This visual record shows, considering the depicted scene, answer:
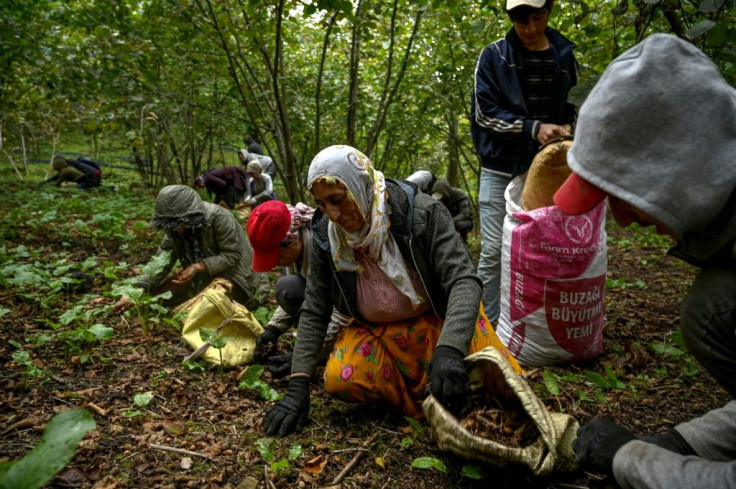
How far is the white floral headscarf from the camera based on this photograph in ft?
6.70

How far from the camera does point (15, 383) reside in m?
2.30

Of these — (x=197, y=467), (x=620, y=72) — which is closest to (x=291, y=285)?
(x=197, y=467)

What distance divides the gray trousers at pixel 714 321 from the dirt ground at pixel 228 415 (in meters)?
0.58

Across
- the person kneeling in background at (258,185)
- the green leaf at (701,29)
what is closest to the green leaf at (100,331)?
the green leaf at (701,29)

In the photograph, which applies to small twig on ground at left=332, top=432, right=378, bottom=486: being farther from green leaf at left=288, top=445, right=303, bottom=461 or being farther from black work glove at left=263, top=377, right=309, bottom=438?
black work glove at left=263, top=377, right=309, bottom=438

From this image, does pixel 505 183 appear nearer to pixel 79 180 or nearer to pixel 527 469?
pixel 527 469

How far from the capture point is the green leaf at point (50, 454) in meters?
1.08

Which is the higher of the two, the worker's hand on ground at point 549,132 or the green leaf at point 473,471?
the worker's hand on ground at point 549,132

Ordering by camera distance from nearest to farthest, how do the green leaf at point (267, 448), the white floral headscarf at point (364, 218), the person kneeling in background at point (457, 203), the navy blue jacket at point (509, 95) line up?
the green leaf at point (267, 448), the white floral headscarf at point (364, 218), the navy blue jacket at point (509, 95), the person kneeling in background at point (457, 203)

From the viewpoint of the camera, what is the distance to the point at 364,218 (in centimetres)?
211

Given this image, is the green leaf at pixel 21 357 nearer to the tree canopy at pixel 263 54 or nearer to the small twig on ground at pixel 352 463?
the small twig on ground at pixel 352 463

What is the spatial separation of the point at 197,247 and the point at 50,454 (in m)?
3.05

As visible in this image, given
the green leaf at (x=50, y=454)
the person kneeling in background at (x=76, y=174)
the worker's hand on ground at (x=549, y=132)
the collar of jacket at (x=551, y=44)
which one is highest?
the collar of jacket at (x=551, y=44)

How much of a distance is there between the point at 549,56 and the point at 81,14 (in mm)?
5176
